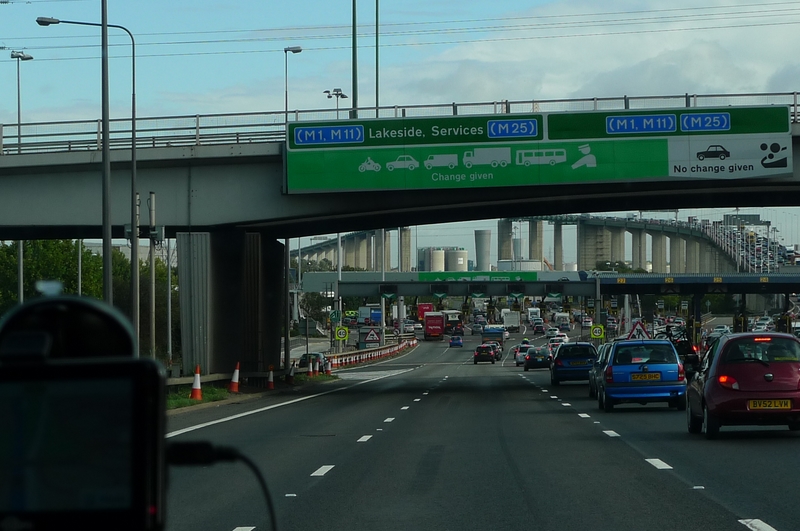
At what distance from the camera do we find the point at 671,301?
19488 centimetres

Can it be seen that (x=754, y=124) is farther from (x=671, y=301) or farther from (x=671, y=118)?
(x=671, y=301)

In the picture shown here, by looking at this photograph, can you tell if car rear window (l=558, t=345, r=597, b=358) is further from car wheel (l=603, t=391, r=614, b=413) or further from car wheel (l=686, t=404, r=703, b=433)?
car wheel (l=686, t=404, r=703, b=433)

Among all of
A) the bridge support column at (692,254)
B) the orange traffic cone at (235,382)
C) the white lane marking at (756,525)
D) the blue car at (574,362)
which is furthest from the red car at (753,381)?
the bridge support column at (692,254)

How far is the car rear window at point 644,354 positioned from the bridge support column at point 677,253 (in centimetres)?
17249

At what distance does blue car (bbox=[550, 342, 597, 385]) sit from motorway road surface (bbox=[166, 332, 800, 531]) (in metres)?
18.1

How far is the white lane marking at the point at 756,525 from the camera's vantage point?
30.2 feet

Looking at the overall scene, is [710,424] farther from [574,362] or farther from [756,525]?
[574,362]

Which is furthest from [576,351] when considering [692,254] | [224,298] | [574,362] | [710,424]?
A: [692,254]

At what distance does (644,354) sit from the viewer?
25.6m

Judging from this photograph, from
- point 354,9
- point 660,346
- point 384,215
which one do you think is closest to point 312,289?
point 354,9


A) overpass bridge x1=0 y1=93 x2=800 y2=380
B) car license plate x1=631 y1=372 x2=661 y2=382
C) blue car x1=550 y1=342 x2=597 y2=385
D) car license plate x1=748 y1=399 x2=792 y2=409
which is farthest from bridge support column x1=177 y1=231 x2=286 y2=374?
car license plate x1=748 y1=399 x2=792 y2=409

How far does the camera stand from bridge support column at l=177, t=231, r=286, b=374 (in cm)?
3538

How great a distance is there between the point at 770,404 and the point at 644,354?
8.69 metres

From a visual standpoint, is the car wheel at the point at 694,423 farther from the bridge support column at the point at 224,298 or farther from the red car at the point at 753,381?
the bridge support column at the point at 224,298
